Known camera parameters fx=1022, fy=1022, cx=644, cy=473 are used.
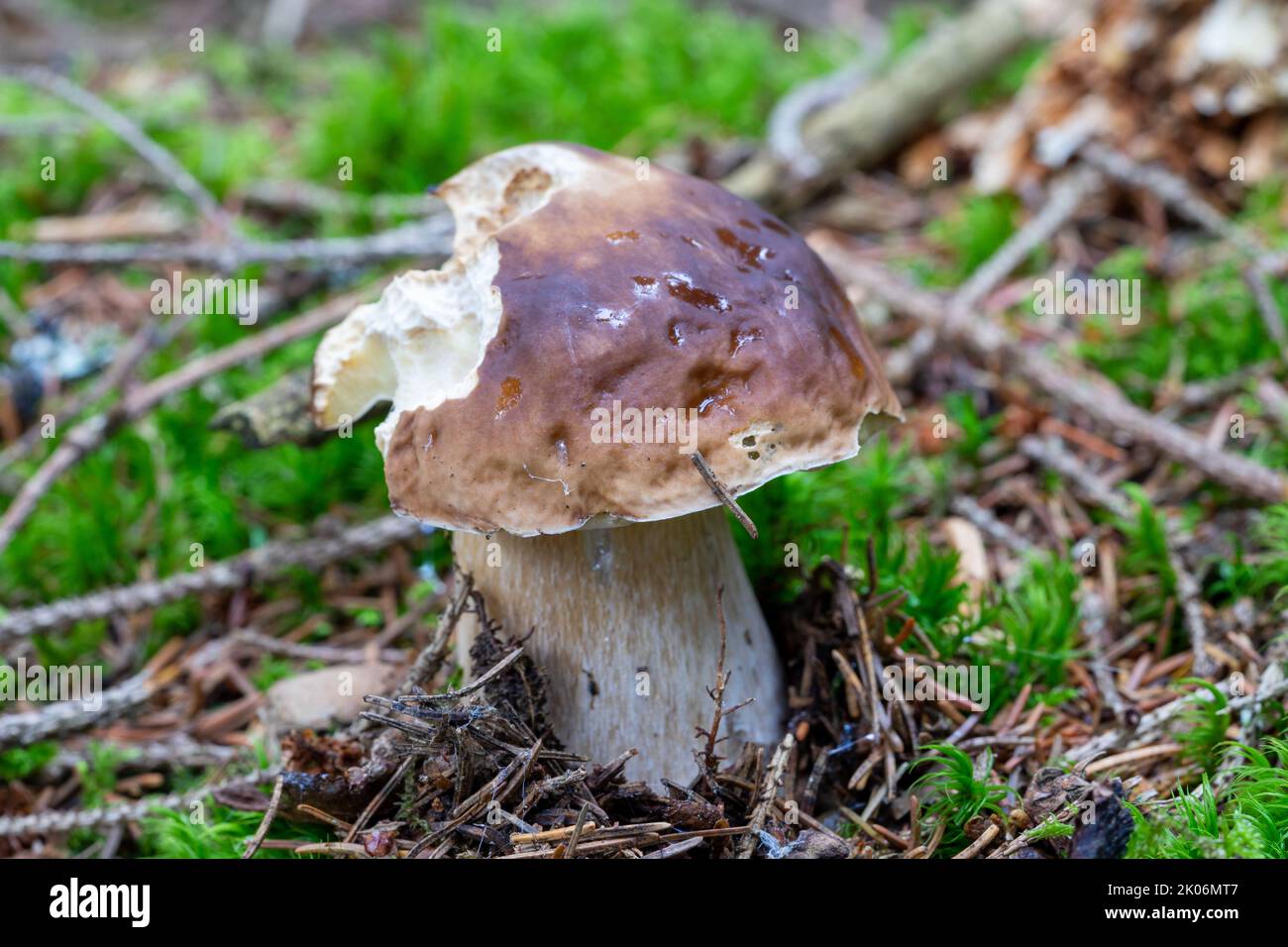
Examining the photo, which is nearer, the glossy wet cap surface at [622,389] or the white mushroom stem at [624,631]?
the glossy wet cap surface at [622,389]

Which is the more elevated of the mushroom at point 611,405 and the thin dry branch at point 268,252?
the thin dry branch at point 268,252

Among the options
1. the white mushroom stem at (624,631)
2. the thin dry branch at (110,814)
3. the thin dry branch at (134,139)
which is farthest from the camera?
the thin dry branch at (134,139)

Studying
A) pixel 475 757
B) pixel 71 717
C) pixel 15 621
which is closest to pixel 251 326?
pixel 15 621

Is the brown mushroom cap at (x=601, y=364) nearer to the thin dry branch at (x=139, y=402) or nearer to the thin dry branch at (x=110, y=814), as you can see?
the thin dry branch at (x=110, y=814)

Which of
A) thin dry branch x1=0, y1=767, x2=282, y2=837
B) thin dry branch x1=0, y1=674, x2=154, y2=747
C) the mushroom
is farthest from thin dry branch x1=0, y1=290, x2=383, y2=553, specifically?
the mushroom

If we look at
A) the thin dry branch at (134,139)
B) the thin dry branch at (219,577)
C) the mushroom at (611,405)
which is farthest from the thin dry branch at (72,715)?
the thin dry branch at (134,139)

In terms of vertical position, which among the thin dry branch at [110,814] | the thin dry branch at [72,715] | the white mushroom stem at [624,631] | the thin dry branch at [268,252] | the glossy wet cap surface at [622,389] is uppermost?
the thin dry branch at [268,252]

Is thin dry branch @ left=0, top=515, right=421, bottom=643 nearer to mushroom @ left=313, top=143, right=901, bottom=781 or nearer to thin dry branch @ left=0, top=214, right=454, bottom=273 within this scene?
mushroom @ left=313, top=143, right=901, bottom=781
